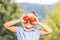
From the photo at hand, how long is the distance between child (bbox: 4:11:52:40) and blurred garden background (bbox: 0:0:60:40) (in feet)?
0.09

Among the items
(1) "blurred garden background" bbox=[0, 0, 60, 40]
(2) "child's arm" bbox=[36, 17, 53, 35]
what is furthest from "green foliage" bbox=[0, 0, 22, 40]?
(2) "child's arm" bbox=[36, 17, 53, 35]

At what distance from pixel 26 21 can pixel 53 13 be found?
0.21 m

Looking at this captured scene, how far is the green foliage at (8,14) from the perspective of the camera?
1.07 meters

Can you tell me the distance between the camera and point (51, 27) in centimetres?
105

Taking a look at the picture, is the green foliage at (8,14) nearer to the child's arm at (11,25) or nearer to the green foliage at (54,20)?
the child's arm at (11,25)

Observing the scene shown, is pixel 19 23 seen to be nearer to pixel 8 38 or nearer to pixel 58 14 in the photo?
pixel 8 38

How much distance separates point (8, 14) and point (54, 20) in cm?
35

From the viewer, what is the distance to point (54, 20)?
1.06 m

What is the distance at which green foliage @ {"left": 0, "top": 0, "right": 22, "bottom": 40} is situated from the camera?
1.07m

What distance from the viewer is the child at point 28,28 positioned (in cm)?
104

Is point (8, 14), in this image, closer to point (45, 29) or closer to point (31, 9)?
point (31, 9)

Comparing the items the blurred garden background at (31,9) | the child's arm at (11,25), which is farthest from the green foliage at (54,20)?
the child's arm at (11,25)

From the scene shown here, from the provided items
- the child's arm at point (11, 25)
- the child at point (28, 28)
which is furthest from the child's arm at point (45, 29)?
the child's arm at point (11, 25)

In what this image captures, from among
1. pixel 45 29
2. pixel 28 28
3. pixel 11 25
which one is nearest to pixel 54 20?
pixel 45 29
